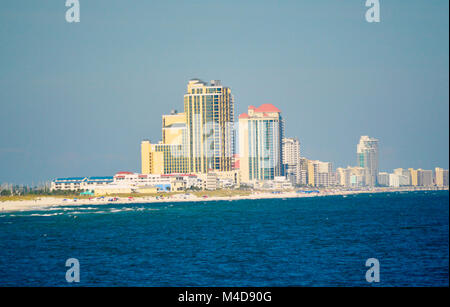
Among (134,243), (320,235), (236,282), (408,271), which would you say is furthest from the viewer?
(320,235)

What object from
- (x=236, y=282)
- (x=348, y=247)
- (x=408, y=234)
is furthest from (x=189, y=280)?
(x=408, y=234)

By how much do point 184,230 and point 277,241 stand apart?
2293 centimetres

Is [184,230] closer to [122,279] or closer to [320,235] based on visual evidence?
[320,235]

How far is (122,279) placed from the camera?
45656 mm

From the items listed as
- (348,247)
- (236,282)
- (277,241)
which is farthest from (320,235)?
(236,282)
